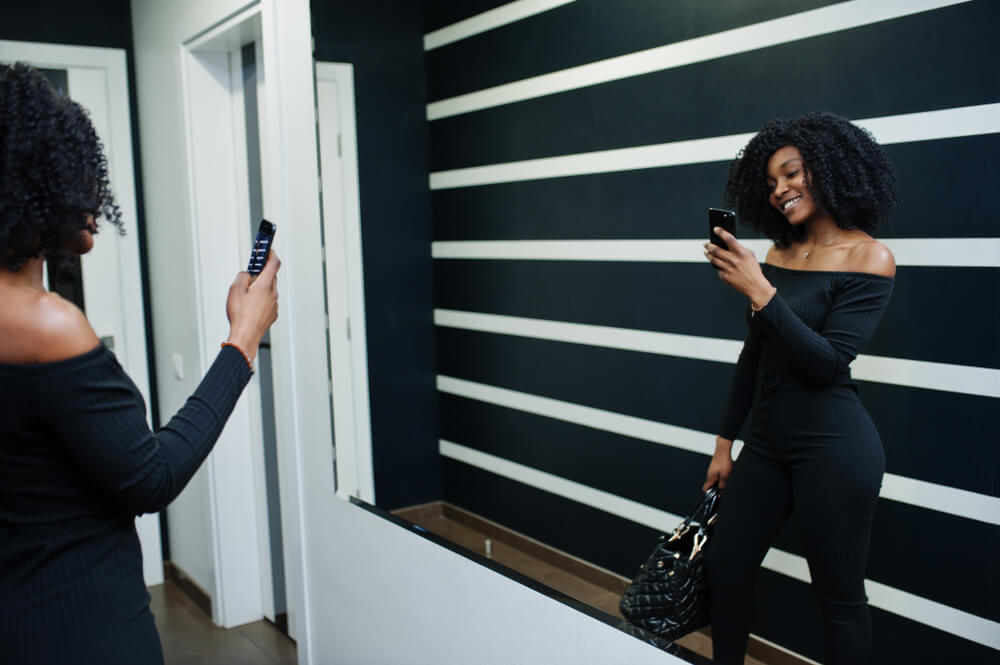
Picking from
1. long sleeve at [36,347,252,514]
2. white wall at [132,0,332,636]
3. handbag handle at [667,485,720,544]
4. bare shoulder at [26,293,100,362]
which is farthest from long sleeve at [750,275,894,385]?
white wall at [132,0,332,636]

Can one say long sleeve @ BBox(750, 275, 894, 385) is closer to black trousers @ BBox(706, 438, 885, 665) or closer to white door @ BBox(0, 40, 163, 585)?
black trousers @ BBox(706, 438, 885, 665)

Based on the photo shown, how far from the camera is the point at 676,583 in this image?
1344mm

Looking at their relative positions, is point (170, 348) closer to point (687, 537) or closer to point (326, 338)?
point (326, 338)

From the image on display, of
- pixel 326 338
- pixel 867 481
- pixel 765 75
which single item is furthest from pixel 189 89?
pixel 867 481

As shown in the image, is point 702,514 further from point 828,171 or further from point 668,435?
point 828,171

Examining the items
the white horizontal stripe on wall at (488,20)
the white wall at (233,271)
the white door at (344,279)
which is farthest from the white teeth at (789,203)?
the white wall at (233,271)

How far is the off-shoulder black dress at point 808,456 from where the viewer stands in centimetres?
119

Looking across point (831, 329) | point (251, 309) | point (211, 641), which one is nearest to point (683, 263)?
point (831, 329)

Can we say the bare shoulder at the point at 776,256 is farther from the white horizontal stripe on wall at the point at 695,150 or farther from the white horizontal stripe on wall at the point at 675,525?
the white horizontal stripe on wall at the point at 675,525

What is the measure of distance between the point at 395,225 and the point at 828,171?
3.03 ft

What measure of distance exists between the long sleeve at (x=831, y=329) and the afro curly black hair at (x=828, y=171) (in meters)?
0.10

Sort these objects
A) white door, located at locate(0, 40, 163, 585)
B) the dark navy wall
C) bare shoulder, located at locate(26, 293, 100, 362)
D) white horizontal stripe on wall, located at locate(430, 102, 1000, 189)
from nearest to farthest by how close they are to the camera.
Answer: bare shoulder, located at locate(26, 293, 100, 362)
white horizontal stripe on wall, located at locate(430, 102, 1000, 189)
the dark navy wall
white door, located at locate(0, 40, 163, 585)

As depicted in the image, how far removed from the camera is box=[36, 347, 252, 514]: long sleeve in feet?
2.99

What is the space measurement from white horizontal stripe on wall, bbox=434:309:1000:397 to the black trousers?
0.38ft
